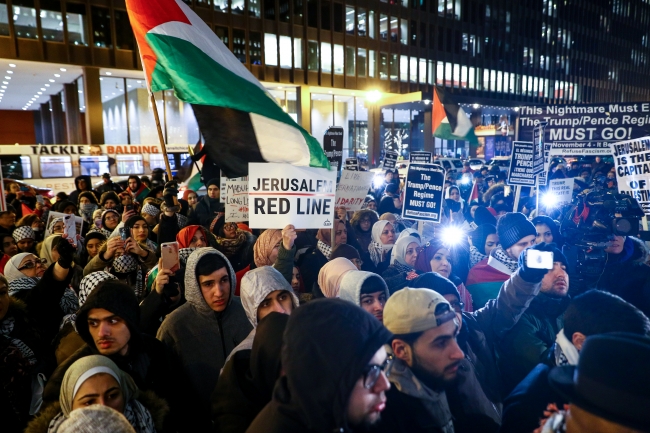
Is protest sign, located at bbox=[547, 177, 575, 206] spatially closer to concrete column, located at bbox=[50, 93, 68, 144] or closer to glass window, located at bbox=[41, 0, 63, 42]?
glass window, located at bbox=[41, 0, 63, 42]

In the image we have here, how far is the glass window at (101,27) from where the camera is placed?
91.0 ft

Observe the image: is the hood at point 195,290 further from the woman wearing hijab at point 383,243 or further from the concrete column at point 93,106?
the concrete column at point 93,106

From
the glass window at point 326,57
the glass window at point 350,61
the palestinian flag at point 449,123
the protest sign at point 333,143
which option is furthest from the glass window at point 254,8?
the protest sign at point 333,143

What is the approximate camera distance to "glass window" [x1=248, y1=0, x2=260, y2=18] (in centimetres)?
3375

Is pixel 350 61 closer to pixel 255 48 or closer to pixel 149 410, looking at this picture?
pixel 255 48

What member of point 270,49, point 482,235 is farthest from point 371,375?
point 270,49

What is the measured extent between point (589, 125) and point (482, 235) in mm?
4574

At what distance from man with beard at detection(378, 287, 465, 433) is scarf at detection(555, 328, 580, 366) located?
493 millimetres

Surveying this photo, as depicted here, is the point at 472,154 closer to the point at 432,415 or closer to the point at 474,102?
the point at 474,102

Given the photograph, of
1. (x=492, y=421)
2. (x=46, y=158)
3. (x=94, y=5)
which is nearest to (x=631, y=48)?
(x=94, y=5)

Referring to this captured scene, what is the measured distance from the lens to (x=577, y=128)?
867 cm

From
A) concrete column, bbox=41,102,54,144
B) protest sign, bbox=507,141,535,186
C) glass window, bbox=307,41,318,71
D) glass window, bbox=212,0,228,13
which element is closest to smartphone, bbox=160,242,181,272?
protest sign, bbox=507,141,535,186

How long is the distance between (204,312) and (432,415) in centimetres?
182

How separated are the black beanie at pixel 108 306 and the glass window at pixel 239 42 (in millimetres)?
33160
